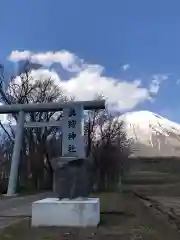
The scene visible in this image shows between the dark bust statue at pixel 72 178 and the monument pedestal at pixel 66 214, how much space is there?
2.04 ft

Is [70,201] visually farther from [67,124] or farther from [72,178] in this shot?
[67,124]

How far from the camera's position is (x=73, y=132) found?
61.8ft

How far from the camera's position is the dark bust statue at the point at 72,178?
1163 cm

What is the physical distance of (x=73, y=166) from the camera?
1192cm

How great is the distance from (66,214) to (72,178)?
1207 millimetres

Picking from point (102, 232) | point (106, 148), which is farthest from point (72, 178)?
point (106, 148)

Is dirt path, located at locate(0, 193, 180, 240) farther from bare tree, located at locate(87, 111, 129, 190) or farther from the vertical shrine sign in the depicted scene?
bare tree, located at locate(87, 111, 129, 190)

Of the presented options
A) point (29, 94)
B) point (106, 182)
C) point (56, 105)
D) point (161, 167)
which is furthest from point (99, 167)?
point (161, 167)

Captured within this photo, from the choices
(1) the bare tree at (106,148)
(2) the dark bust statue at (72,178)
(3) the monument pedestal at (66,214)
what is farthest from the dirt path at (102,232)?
(1) the bare tree at (106,148)

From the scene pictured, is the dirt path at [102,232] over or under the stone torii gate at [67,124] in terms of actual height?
under

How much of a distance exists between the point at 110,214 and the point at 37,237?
15.8 feet

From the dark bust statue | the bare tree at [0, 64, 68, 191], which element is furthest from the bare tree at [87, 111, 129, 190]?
the dark bust statue

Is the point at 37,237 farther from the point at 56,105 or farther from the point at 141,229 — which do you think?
the point at 56,105

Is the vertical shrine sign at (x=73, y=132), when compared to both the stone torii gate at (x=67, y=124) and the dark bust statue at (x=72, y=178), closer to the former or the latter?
the stone torii gate at (x=67, y=124)
